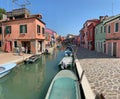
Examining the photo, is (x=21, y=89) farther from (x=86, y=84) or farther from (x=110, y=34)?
(x=110, y=34)

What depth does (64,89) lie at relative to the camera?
269 inches

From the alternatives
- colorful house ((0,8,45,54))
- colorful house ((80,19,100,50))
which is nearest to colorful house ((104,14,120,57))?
colorful house ((80,19,100,50))

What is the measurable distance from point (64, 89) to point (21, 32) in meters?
21.1

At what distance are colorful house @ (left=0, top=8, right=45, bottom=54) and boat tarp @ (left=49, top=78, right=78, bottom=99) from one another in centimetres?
1820

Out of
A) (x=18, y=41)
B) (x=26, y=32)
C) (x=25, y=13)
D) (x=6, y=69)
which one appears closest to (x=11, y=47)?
(x=18, y=41)

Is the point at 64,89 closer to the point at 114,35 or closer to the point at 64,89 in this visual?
the point at 64,89

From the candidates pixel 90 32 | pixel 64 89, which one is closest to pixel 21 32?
pixel 90 32

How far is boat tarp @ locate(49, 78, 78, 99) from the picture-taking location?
20.2ft

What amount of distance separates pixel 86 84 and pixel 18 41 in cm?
2083

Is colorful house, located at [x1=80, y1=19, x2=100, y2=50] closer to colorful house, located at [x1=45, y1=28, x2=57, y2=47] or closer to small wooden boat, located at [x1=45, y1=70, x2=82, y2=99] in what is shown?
colorful house, located at [x1=45, y1=28, x2=57, y2=47]

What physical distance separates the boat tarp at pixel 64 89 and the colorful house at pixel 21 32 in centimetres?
1820

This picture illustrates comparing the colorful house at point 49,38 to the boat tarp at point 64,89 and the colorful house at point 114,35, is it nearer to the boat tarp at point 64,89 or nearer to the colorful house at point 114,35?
the colorful house at point 114,35

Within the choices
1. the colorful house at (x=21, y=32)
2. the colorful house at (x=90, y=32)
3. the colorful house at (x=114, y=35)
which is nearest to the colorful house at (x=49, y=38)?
the colorful house at (x=90, y=32)

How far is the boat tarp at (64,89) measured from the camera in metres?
6.15
